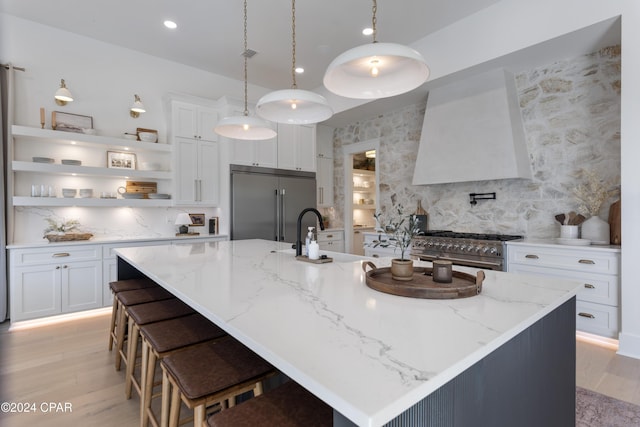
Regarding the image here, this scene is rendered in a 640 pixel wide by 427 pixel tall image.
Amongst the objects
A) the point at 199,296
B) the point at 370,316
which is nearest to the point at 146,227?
the point at 199,296

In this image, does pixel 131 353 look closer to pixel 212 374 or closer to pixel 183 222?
pixel 212 374

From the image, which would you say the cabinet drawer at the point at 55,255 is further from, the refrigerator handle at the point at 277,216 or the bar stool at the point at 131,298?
the refrigerator handle at the point at 277,216

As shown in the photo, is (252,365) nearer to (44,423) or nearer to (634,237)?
(44,423)

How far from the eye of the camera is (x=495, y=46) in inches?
134

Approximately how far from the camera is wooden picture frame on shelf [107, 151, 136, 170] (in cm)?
418

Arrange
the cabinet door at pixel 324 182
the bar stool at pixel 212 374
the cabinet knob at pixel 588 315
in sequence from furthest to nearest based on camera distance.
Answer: the cabinet door at pixel 324 182 < the cabinet knob at pixel 588 315 < the bar stool at pixel 212 374

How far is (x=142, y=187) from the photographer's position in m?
4.39

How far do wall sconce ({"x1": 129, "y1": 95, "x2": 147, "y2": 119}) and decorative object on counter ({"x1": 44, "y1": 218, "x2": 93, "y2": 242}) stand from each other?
1.54 meters

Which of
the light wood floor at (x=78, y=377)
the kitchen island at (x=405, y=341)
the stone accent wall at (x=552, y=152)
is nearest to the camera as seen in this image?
the kitchen island at (x=405, y=341)

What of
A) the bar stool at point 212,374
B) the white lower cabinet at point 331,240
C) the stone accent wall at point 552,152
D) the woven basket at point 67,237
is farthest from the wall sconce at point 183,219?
the stone accent wall at point 552,152

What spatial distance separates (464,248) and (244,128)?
2687 millimetres

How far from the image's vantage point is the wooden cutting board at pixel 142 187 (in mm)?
4324

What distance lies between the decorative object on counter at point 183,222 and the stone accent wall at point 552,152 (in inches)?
135

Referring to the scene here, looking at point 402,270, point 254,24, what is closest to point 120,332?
point 402,270
